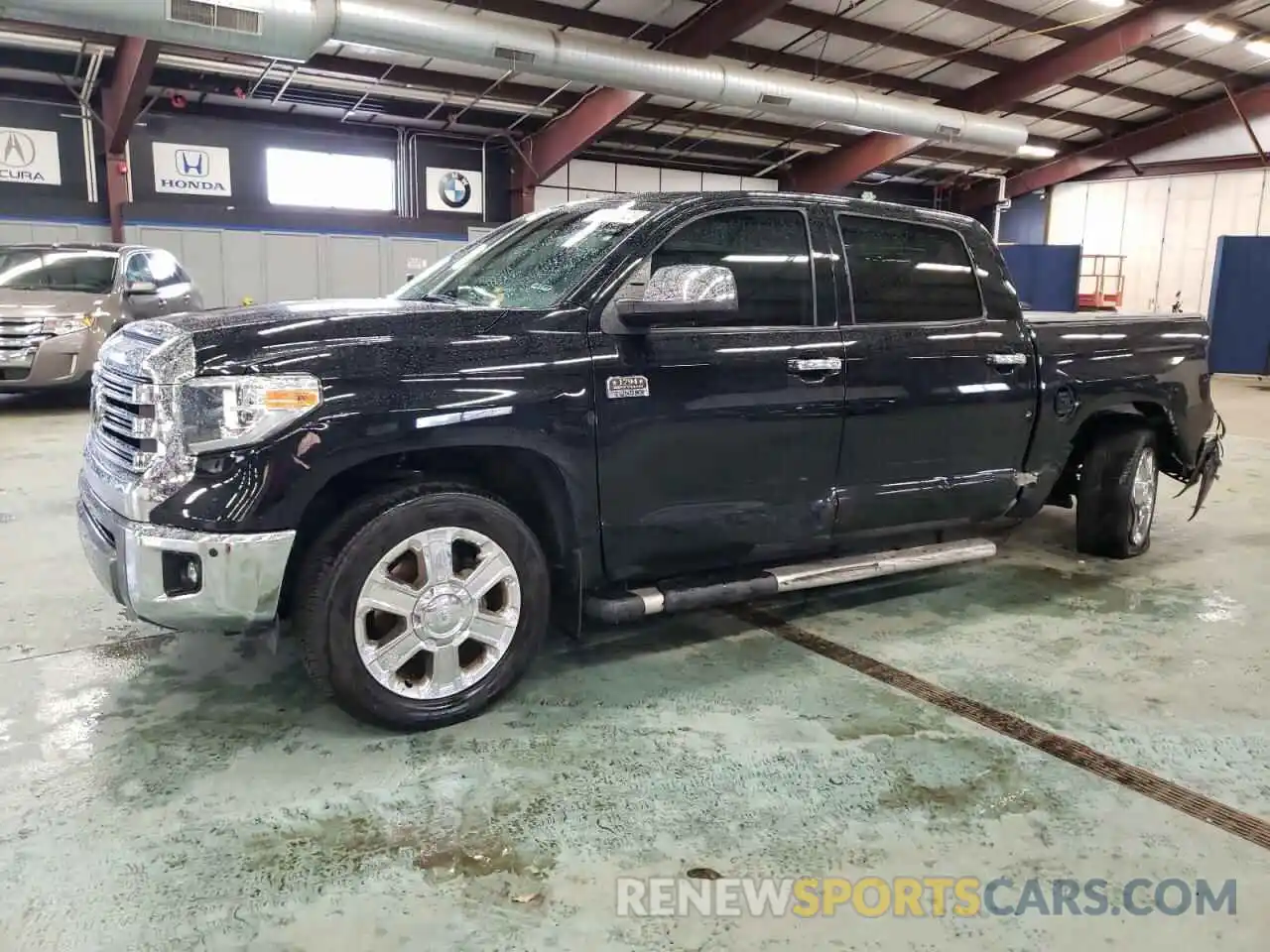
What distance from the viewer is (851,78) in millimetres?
15750

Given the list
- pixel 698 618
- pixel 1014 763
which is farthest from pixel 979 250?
pixel 1014 763

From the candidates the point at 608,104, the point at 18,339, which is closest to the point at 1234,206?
the point at 608,104

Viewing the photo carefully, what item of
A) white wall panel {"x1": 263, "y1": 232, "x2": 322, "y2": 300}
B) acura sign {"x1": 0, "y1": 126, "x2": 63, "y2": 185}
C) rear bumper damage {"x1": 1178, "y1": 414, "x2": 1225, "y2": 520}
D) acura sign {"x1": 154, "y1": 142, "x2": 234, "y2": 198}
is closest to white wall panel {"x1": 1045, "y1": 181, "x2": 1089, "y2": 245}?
white wall panel {"x1": 263, "y1": 232, "x2": 322, "y2": 300}

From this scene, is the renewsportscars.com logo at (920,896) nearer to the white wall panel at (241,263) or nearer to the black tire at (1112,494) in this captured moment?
the black tire at (1112,494)

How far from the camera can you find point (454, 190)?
57.3 ft

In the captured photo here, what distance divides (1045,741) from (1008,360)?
175 cm

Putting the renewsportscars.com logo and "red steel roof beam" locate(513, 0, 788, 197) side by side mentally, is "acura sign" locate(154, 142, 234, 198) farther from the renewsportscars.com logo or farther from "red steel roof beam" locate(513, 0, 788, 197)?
the renewsportscars.com logo

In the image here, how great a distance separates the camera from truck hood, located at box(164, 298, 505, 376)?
8.30 feet

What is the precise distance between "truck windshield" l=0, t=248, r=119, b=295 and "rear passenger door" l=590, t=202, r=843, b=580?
8.20m

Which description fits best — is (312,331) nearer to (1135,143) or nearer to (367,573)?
(367,573)

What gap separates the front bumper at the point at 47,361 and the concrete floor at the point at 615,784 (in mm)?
5806

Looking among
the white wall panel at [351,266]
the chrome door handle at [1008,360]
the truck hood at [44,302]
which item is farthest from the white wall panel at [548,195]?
the chrome door handle at [1008,360]

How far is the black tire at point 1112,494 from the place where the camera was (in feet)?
15.1

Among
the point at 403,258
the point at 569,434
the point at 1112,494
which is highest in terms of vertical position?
the point at 403,258
